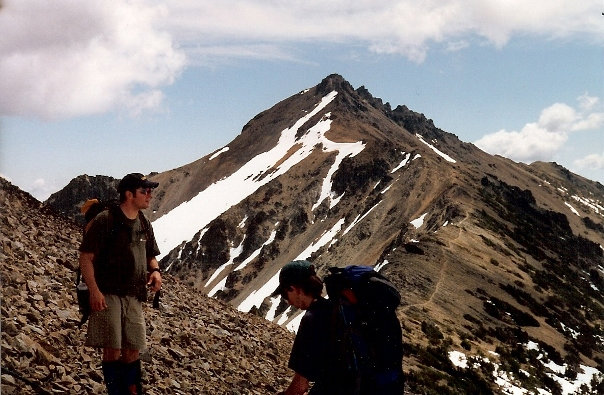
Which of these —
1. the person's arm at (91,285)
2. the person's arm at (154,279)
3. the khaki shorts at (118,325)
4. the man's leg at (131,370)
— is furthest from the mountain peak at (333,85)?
the person's arm at (91,285)

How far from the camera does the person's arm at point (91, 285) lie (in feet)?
20.5

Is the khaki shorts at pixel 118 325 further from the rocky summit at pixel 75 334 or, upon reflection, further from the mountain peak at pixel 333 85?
the mountain peak at pixel 333 85

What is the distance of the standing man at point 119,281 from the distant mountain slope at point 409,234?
13876 millimetres

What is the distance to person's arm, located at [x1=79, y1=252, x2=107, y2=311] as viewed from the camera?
20.5ft

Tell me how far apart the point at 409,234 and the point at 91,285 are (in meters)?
63.4

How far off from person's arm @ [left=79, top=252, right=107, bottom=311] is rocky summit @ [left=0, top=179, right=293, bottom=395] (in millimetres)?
2164

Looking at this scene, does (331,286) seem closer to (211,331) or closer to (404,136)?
(211,331)

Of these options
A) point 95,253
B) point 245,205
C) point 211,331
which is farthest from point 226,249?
point 95,253

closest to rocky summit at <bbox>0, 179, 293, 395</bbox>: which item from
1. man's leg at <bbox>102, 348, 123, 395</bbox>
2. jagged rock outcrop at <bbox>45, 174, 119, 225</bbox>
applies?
man's leg at <bbox>102, 348, 123, 395</bbox>

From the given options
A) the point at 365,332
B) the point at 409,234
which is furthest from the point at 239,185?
the point at 365,332

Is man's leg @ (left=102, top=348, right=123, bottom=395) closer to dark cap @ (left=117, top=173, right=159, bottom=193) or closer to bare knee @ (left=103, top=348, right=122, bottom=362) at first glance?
bare knee @ (left=103, top=348, right=122, bottom=362)

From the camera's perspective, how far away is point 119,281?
21.7 ft

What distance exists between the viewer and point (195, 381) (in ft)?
34.3

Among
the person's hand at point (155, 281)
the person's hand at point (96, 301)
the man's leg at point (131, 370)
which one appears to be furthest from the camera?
the person's hand at point (155, 281)
